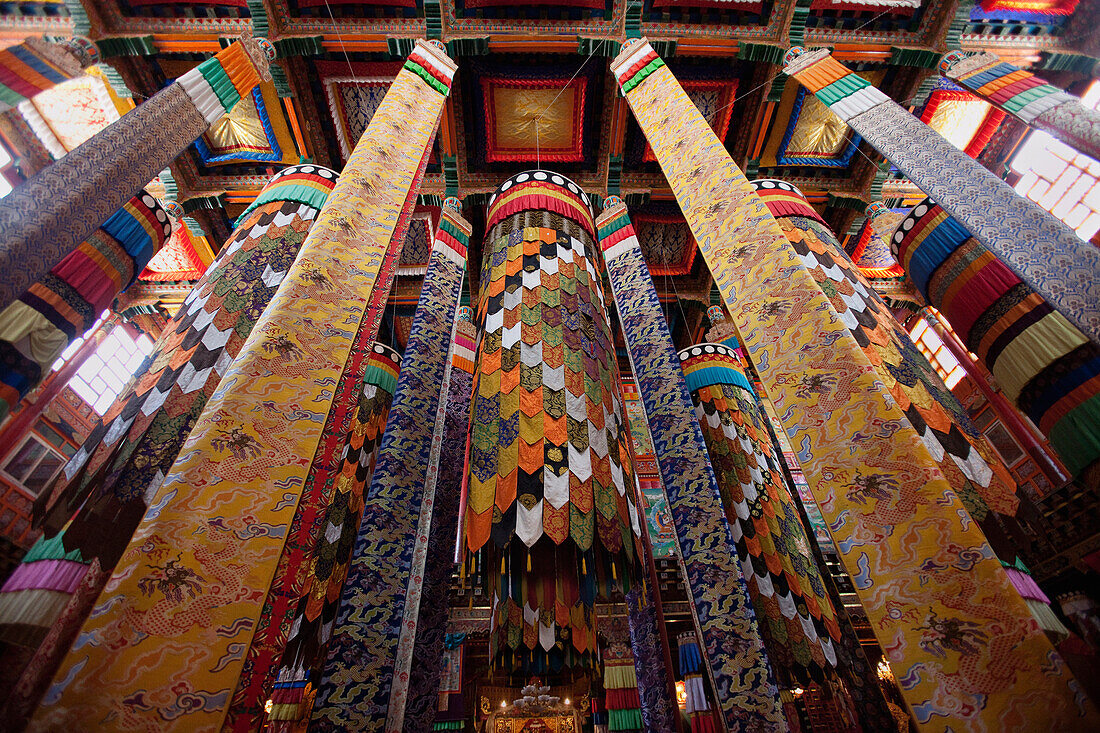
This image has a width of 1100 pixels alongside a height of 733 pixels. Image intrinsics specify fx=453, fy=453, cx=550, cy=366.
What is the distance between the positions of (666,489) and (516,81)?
4.87 meters

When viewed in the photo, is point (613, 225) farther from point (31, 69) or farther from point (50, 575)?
point (50, 575)

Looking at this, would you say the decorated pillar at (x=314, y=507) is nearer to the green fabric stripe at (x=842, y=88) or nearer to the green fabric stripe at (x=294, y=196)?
the green fabric stripe at (x=294, y=196)

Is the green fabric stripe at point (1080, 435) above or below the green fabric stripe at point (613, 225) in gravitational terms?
below

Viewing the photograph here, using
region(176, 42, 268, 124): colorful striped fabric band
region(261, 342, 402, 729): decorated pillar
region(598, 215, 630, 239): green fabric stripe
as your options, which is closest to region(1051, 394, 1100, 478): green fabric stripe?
region(598, 215, 630, 239): green fabric stripe

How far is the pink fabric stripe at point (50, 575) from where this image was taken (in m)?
1.93

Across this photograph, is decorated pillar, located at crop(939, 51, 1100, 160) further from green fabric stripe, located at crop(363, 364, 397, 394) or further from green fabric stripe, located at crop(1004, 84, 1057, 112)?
green fabric stripe, located at crop(363, 364, 397, 394)

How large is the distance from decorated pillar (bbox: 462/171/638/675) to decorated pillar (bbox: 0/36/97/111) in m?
2.29

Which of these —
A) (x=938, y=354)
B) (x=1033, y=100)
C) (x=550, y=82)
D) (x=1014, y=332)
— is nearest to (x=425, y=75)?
(x=550, y=82)

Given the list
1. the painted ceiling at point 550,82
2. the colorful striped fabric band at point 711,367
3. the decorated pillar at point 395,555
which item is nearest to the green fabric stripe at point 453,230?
the decorated pillar at point 395,555

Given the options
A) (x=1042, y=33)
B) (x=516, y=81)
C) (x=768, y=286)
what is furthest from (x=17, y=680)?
(x=1042, y=33)

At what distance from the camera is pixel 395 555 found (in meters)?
2.93

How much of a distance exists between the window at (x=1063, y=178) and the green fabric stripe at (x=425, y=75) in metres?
6.54

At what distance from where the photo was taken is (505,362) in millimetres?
2980

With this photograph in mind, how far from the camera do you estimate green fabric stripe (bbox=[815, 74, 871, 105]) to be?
12.1 ft
